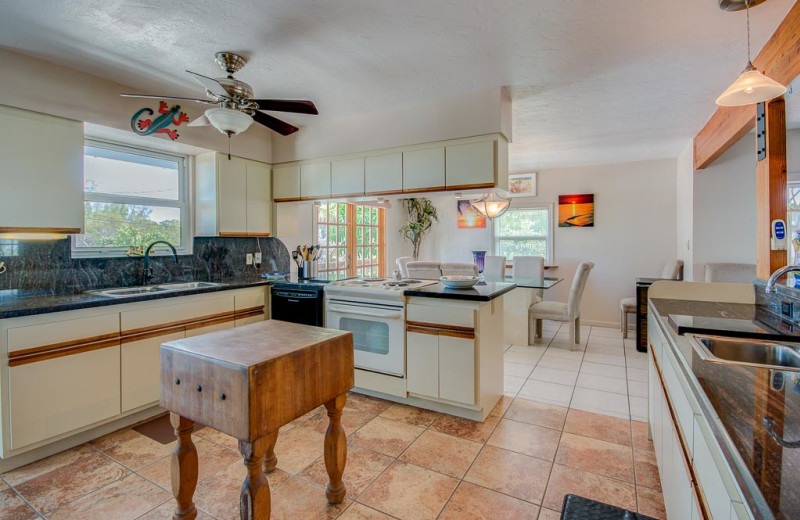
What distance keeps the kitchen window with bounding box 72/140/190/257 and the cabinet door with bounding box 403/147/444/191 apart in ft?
7.10

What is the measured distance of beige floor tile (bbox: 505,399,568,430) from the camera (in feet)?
8.80

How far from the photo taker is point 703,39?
89.9 inches

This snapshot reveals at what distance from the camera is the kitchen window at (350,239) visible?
17.0 feet

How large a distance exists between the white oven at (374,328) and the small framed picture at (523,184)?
4.07 metres

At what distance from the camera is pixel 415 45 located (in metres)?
2.38

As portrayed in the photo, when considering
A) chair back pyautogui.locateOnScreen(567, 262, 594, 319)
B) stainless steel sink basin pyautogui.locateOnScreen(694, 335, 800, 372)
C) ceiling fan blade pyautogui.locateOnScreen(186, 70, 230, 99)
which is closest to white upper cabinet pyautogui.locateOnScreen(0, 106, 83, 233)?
ceiling fan blade pyautogui.locateOnScreen(186, 70, 230, 99)

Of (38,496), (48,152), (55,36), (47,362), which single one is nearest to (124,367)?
(47,362)

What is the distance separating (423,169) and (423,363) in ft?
5.32

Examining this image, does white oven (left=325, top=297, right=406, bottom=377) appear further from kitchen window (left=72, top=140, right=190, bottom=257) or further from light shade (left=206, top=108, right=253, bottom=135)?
kitchen window (left=72, top=140, right=190, bottom=257)

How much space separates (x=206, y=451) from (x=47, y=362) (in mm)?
1035

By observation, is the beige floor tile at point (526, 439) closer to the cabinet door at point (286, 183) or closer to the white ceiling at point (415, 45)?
the white ceiling at point (415, 45)

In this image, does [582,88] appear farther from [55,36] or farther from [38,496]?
[38,496]

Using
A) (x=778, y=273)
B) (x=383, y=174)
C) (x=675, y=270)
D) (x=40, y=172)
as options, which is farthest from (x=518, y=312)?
(x=40, y=172)

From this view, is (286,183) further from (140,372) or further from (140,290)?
(140,372)
